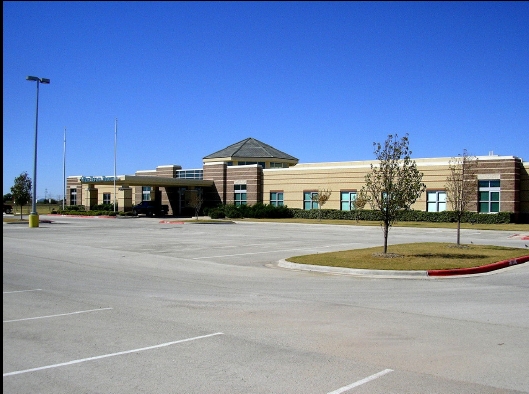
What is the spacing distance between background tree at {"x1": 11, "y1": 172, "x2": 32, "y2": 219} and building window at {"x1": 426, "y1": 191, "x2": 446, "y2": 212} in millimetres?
37634

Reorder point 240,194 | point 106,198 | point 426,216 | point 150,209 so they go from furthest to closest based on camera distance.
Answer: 1. point 106,198
2. point 150,209
3. point 240,194
4. point 426,216

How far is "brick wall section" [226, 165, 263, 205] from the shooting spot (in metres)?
58.6

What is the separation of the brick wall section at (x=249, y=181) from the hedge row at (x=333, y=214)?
3.39 metres

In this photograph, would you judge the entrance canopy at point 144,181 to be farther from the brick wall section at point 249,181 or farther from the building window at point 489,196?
the building window at point 489,196

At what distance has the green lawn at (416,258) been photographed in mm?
15938

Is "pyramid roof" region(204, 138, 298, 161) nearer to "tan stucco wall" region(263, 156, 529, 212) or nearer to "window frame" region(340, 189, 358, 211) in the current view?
"tan stucco wall" region(263, 156, 529, 212)

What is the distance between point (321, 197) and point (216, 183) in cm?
1610

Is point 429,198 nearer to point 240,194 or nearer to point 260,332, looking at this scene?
point 240,194

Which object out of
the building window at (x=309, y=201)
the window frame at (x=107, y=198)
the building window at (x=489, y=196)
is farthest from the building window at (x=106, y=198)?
the building window at (x=489, y=196)

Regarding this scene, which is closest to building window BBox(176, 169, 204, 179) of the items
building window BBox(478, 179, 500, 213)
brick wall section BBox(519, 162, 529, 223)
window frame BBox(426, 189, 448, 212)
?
window frame BBox(426, 189, 448, 212)

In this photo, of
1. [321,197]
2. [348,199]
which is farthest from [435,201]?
→ [321,197]

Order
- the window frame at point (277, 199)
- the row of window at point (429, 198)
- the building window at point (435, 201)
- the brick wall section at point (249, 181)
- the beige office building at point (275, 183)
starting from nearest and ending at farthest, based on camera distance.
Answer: the beige office building at point (275, 183), the row of window at point (429, 198), the building window at point (435, 201), the window frame at point (277, 199), the brick wall section at point (249, 181)

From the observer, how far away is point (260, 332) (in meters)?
8.26

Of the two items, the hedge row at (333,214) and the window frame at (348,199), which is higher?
the window frame at (348,199)
